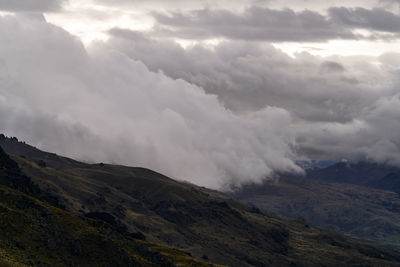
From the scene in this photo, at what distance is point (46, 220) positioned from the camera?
197500 millimetres

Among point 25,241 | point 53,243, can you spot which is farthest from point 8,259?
point 53,243

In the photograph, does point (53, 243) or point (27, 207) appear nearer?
point (53, 243)

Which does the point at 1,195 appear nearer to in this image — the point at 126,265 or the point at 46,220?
the point at 46,220

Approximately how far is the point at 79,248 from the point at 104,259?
11427 millimetres

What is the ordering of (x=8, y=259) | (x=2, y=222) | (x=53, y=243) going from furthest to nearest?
(x=53, y=243) → (x=2, y=222) → (x=8, y=259)

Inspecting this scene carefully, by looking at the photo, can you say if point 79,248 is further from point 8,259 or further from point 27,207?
point 8,259

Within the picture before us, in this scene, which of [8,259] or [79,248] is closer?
[8,259]

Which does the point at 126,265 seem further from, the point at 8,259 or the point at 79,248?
the point at 8,259

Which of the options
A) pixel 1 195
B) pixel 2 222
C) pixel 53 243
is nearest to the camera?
pixel 2 222

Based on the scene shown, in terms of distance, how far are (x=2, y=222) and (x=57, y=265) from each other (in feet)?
82.0

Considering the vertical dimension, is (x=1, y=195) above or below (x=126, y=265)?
above

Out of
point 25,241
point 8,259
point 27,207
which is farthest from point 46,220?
point 8,259

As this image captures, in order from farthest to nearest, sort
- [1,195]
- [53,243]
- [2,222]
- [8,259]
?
[1,195]
[53,243]
[2,222]
[8,259]

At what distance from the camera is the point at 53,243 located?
598 ft
